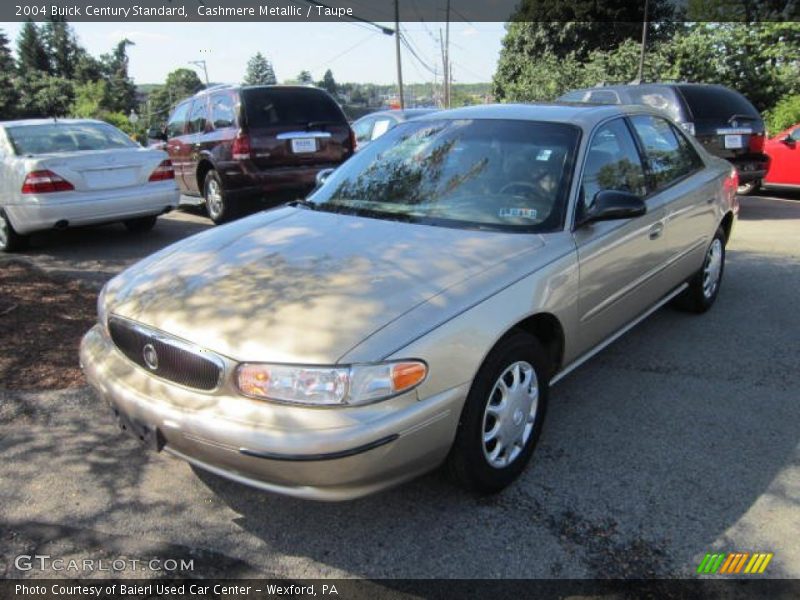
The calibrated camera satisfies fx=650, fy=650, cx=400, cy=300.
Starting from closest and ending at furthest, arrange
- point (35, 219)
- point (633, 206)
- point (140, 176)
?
point (633, 206) → point (35, 219) → point (140, 176)

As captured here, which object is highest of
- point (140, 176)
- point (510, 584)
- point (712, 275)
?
point (140, 176)

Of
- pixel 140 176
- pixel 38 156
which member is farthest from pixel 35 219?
pixel 140 176

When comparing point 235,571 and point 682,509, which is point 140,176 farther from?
point 682,509

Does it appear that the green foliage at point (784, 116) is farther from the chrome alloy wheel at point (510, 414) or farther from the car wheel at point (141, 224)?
the chrome alloy wheel at point (510, 414)

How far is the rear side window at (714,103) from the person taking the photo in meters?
8.84

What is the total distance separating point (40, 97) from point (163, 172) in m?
51.3

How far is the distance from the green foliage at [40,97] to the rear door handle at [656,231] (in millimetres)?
50592

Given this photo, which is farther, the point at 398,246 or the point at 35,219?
the point at 35,219

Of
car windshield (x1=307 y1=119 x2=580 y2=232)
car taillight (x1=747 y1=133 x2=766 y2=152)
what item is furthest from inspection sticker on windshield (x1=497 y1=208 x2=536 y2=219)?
car taillight (x1=747 y1=133 x2=766 y2=152)

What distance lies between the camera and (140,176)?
723 cm

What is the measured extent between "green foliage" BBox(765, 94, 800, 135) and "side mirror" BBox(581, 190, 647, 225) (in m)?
15.5

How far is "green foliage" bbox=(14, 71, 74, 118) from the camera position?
4862 cm

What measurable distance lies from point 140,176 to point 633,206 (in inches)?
228

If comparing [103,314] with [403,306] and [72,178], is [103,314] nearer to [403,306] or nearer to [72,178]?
[403,306]
